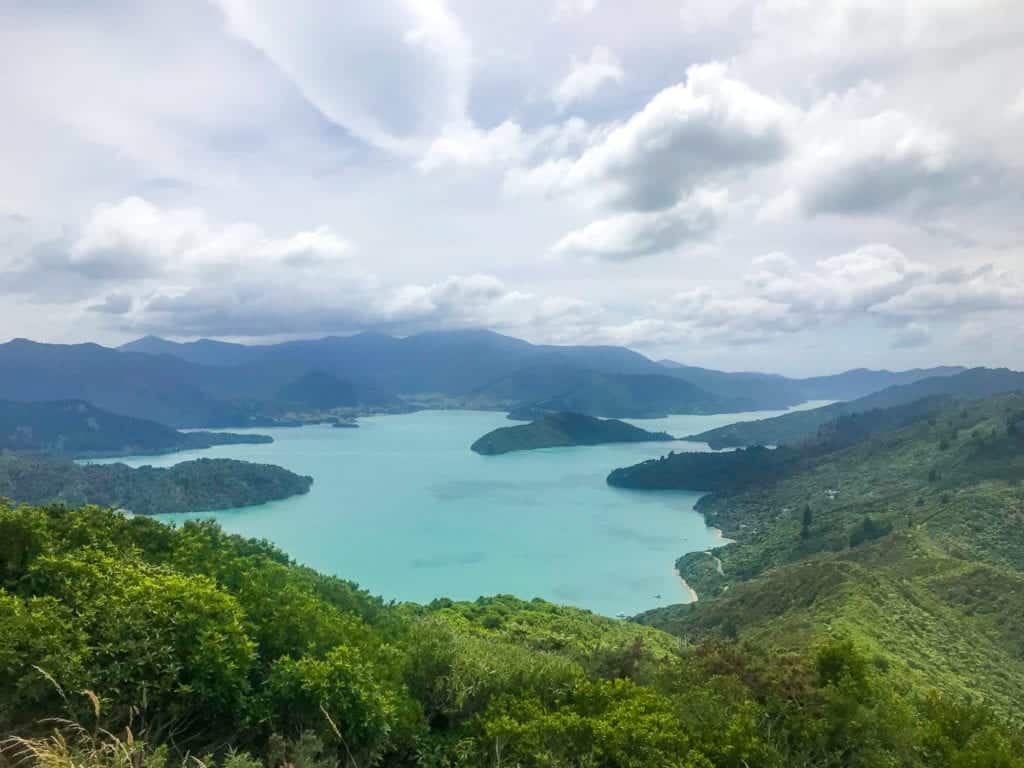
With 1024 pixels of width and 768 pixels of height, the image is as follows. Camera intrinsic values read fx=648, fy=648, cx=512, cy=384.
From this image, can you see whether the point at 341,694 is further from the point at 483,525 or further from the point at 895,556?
the point at 483,525

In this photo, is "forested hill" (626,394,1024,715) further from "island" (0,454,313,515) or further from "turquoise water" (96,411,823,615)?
"island" (0,454,313,515)

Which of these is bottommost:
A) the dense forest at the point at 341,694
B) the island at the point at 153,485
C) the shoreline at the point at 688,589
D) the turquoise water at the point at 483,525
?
the shoreline at the point at 688,589

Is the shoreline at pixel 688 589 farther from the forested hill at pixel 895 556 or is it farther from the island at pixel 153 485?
the island at pixel 153 485

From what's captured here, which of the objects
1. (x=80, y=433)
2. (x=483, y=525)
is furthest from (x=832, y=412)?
(x=80, y=433)

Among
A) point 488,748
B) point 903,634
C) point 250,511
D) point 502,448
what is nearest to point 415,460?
point 502,448

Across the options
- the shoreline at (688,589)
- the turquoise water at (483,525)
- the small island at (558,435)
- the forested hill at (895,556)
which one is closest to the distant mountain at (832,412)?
the small island at (558,435)
